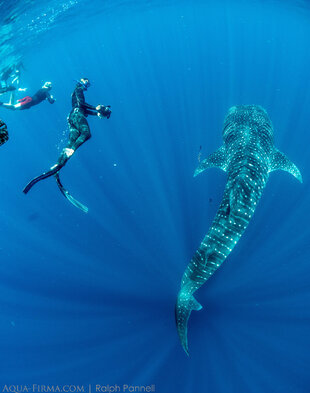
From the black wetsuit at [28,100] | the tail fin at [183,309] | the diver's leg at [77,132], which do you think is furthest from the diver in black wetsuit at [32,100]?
the tail fin at [183,309]

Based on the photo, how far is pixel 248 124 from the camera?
7.52 metres

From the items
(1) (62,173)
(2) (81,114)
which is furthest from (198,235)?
(1) (62,173)

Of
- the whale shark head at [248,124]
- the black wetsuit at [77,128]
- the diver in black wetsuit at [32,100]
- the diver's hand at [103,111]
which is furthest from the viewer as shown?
the diver in black wetsuit at [32,100]

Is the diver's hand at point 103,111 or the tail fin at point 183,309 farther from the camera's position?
the diver's hand at point 103,111

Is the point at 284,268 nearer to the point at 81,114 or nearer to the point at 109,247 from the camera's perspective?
the point at 109,247

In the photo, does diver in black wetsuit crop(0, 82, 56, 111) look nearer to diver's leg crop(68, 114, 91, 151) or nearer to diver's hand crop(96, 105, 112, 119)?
diver's hand crop(96, 105, 112, 119)

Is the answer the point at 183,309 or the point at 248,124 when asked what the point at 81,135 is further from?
the point at 248,124

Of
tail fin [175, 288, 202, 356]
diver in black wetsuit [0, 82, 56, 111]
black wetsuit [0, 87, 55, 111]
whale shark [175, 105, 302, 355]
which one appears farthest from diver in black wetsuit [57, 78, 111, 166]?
diver in black wetsuit [0, 82, 56, 111]

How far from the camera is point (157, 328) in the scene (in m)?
7.86

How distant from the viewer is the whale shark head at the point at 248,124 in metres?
7.23

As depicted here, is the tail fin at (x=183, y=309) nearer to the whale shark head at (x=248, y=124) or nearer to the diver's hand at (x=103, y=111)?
the diver's hand at (x=103, y=111)

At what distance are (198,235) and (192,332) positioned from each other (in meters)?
3.03

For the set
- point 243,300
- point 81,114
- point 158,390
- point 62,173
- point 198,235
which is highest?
point 81,114

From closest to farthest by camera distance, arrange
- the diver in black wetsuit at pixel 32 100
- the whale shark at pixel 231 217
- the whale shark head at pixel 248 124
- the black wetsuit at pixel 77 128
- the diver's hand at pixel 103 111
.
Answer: the whale shark at pixel 231 217
the black wetsuit at pixel 77 128
the diver's hand at pixel 103 111
the whale shark head at pixel 248 124
the diver in black wetsuit at pixel 32 100
